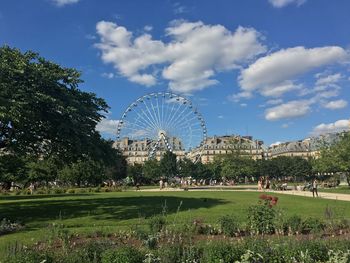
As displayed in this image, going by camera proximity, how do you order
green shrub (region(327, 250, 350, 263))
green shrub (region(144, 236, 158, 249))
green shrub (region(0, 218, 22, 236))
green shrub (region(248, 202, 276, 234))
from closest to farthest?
green shrub (region(327, 250, 350, 263)) → green shrub (region(144, 236, 158, 249)) → green shrub (region(248, 202, 276, 234)) → green shrub (region(0, 218, 22, 236))

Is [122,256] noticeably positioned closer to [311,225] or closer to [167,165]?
[311,225]

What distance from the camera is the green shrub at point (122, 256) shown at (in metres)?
11.1

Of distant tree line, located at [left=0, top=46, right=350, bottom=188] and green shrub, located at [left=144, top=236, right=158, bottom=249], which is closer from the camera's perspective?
green shrub, located at [left=144, top=236, right=158, bottom=249]

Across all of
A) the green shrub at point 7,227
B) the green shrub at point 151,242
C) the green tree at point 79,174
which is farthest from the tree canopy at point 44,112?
the green tree at point 79,174

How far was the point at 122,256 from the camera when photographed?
36.5 ft

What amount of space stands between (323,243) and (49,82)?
22.5 meters

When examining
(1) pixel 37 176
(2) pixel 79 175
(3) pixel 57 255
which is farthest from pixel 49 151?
(2) pixel 79 175

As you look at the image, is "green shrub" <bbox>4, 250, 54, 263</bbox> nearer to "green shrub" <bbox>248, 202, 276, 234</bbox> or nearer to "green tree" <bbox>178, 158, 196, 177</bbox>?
"green shrub" <bbox>248, 202, 276, 234</bbox>

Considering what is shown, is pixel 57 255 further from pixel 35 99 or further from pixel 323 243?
pixel 35 99

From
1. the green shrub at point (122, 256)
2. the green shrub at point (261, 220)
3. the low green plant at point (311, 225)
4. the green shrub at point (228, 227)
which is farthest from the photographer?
the green shrub at point (261, 220)

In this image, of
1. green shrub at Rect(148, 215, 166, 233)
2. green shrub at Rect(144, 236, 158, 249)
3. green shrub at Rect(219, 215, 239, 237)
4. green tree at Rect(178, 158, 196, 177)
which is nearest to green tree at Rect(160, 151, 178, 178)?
green tree at Rect(178, 158, 196, 177)

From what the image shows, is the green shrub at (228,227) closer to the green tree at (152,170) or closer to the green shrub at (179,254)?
the green shrub at (179,254)

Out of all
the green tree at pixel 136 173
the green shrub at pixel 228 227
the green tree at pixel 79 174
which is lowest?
the green shrub at pixel 228 227

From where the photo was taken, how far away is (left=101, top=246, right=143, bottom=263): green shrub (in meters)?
11.1
